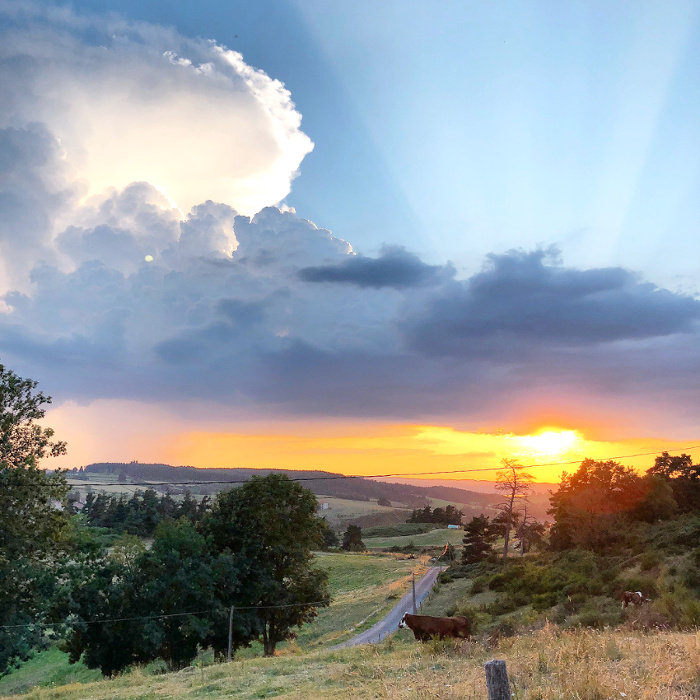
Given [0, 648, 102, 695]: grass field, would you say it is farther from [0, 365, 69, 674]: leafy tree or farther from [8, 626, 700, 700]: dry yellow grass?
[8, 626, 700, 700]: dry yellow grass

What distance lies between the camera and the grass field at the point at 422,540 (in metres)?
152

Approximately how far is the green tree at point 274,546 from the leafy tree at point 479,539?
Result: 173ft

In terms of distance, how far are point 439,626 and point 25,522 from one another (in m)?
23.8

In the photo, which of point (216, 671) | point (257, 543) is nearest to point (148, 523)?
point (257, 543)

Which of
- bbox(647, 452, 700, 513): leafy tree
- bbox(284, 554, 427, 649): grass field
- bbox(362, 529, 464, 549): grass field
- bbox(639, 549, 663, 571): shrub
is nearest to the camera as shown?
bbox(639, 549, 663, 571): shrub

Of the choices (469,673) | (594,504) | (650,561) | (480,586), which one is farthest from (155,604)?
(594,504)

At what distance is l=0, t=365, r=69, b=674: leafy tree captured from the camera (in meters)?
30.2

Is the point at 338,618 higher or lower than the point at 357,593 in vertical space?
higher

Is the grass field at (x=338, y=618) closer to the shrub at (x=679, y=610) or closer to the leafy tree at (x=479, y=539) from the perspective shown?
the leafy tree at (x=479, y=539)

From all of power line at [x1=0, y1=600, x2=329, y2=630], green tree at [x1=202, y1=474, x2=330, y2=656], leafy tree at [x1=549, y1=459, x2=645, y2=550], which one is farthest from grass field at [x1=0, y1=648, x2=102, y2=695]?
leafy tree at [x1=549, y1=459, x2=645, y2=550]

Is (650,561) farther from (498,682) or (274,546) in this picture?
(498,682)

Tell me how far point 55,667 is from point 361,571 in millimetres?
56817

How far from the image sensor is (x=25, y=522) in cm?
3120

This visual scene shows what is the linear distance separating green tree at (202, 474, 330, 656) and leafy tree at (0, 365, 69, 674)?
527 inches
